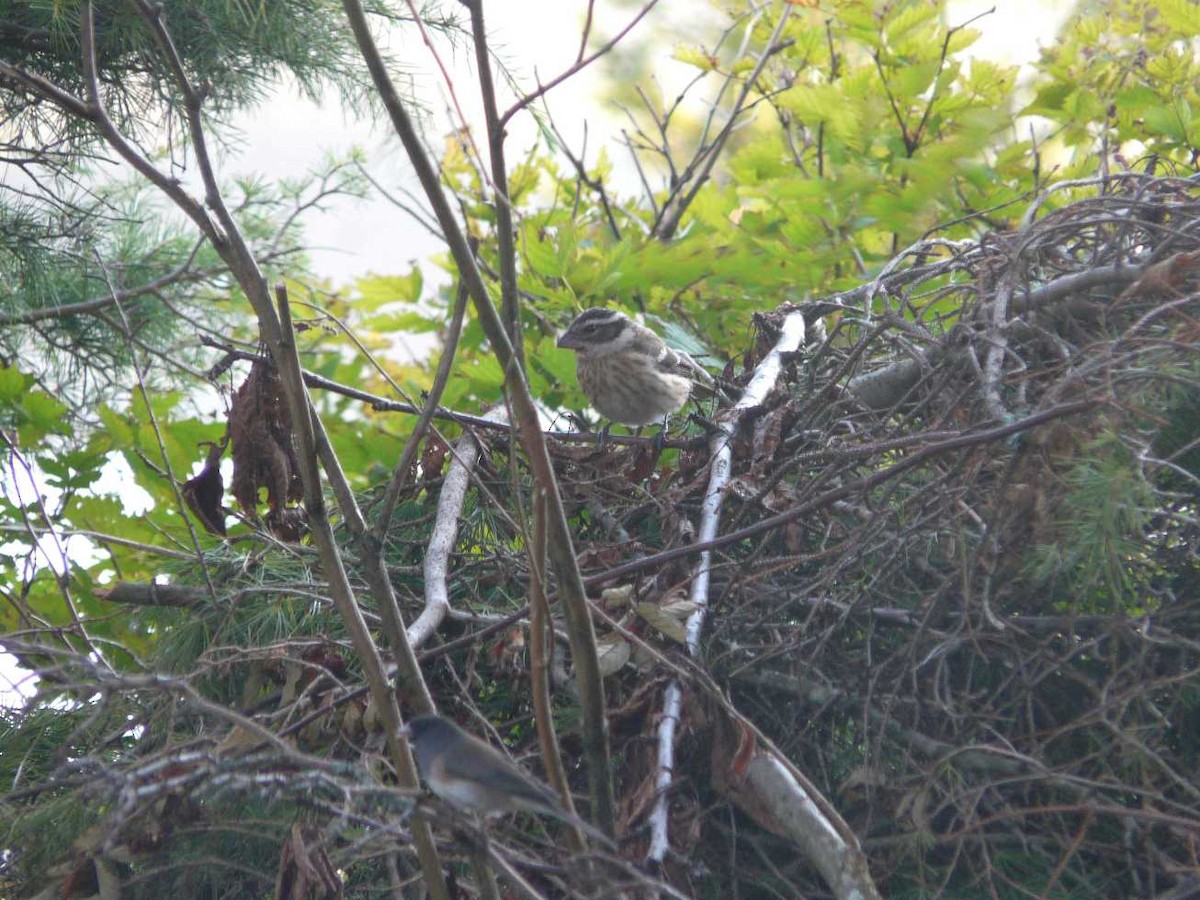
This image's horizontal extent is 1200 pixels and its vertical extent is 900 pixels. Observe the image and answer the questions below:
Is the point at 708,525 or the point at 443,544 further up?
the point at 443,544

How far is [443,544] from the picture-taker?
342cm

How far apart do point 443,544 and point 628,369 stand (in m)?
1.76

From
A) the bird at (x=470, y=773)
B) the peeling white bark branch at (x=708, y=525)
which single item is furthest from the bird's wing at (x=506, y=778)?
the peeling white bark branch at (x=708, y=525)

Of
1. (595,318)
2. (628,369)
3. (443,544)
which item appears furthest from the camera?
(628,369)

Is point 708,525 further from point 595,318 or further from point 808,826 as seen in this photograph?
point 595,318

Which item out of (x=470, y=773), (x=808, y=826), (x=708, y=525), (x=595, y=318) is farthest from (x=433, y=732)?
(x=595, y=318)

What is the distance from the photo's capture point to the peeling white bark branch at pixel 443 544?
3041 mm

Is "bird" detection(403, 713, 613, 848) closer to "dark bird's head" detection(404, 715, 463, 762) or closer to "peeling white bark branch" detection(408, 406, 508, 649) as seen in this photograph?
"dark bird's head" detection(404, 715, 463, 762)

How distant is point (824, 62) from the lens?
6113mm

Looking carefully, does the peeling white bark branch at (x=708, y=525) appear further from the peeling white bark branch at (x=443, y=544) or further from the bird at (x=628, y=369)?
the bird at (x=628, y=369)

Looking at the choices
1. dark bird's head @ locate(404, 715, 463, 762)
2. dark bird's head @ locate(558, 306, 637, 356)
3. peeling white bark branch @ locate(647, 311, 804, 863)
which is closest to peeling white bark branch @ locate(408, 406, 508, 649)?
dark bird's head @ locate(404, 715, 463, 762)

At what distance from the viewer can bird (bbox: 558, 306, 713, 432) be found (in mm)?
4801

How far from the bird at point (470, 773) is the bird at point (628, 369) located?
255 centimetres

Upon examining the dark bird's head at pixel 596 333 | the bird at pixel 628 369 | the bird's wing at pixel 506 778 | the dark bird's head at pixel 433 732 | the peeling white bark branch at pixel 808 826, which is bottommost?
the peeling white bark branch at pixel 808 826
